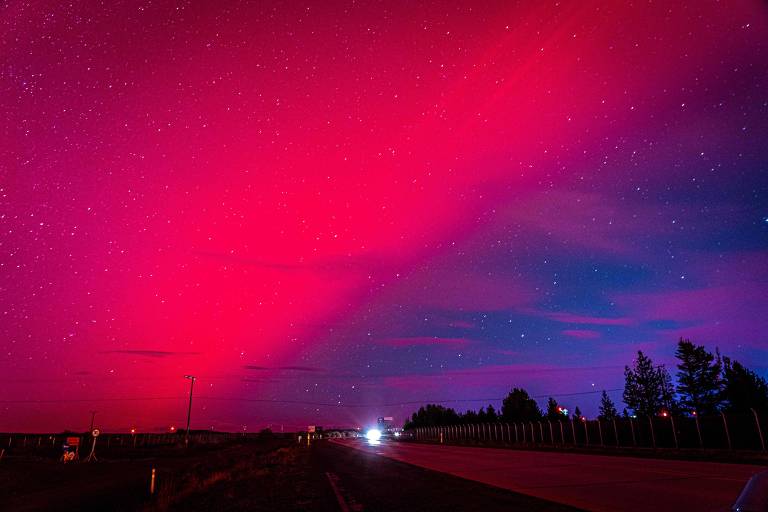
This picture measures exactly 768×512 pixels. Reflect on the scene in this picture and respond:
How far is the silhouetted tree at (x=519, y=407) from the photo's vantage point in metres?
114

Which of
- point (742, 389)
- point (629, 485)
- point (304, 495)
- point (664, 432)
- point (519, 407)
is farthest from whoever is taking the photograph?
point (519, 407)

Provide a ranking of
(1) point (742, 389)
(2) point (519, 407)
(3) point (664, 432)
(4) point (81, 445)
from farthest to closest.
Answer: (2) point (519, 407), (4) point (81, 445), (1) point (742, 389), (3) point (664, 432)

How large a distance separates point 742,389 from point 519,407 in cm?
5739

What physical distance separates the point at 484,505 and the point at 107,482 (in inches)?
1154

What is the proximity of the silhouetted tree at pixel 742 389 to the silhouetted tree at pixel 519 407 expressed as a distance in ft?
167

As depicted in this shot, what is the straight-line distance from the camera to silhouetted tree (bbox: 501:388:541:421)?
113762mm

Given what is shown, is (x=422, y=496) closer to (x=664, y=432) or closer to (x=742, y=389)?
(x=664, y=432)

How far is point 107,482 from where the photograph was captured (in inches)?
1220

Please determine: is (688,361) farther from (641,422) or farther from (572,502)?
(572,502)

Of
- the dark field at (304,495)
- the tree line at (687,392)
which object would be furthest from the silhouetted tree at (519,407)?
the dark field at (304,495)

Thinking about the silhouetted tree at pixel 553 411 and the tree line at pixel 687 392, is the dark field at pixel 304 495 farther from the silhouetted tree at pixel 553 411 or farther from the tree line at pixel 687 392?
the silhouetted tree at pixel 553 411

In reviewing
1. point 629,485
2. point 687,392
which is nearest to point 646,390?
point 687,392

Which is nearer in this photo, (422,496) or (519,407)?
(422,496)

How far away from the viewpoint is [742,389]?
63375 mm
